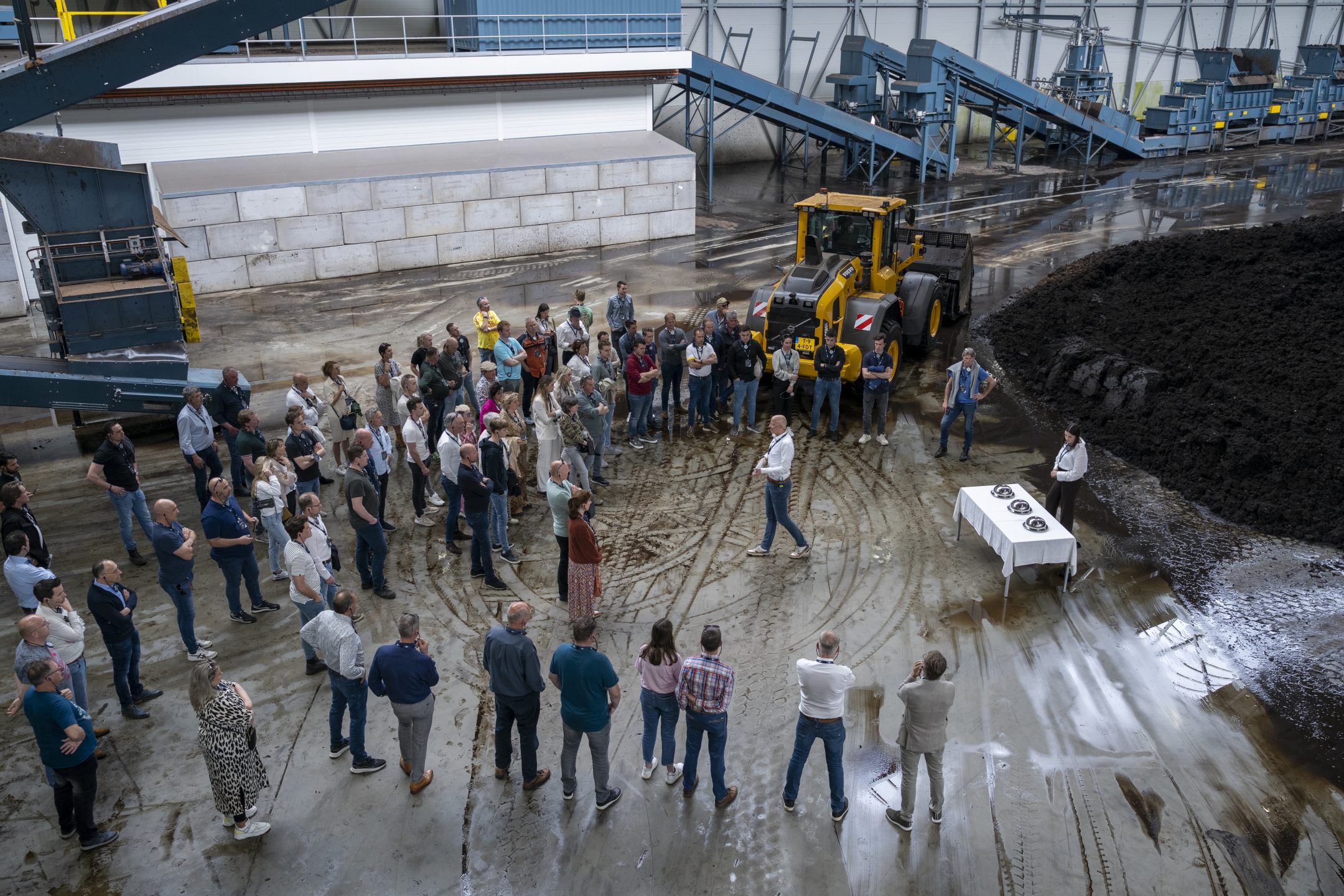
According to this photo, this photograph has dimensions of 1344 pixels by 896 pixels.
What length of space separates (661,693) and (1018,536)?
4.28 m

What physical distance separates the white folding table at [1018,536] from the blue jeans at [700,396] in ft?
13.1

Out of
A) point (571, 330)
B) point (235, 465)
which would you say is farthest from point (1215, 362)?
point (235, 465)

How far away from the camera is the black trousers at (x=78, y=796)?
19.9ft

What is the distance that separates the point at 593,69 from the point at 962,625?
1744 centimetres

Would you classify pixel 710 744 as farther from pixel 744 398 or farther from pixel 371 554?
pixel 744 398

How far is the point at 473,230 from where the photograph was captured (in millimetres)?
20891

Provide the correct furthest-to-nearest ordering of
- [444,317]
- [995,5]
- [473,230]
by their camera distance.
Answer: [995,5] < [473,230] < [444,317]

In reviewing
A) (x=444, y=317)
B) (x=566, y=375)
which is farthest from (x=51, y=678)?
(x=444, y=317)

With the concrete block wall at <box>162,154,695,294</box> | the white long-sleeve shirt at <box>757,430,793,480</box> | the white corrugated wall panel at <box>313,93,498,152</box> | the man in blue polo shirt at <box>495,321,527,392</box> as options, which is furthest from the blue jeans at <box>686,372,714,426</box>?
the white corrugated wall panel at <box>313,93,498,152</box>

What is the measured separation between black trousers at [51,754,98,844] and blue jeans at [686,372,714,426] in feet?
26.2

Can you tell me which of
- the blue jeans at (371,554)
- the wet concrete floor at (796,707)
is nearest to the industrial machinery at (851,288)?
the wet concrete floor at (796,707)

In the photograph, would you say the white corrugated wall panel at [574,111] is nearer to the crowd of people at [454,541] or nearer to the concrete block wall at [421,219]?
the concrete block wall at [421,219]

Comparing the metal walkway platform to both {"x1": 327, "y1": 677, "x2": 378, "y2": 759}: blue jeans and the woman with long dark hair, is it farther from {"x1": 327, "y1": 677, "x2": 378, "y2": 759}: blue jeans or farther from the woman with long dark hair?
{"x1": 327, "y1": 677, "x2": 378, "y2": 759}: blue jeans

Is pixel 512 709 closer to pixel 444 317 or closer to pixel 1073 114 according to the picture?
pixel 444 317
